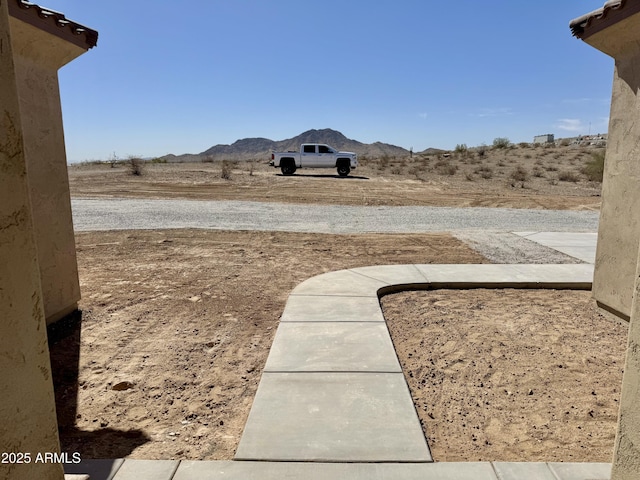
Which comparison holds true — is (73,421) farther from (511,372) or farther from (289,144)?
(289,144)

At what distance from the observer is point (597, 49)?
5.93m

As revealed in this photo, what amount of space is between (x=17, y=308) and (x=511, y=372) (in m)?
4.18

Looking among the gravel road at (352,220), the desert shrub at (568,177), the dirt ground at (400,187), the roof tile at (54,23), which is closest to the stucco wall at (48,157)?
the roof tile at (54,23)

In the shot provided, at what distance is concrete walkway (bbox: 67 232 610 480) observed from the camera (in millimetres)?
2953

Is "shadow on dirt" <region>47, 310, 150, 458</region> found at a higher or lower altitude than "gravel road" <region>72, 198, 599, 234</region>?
lower

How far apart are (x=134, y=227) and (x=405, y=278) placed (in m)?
8.32

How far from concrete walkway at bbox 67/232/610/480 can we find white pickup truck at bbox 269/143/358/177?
26784 mm

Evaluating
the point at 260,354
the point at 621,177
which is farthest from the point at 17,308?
the point at 621,177

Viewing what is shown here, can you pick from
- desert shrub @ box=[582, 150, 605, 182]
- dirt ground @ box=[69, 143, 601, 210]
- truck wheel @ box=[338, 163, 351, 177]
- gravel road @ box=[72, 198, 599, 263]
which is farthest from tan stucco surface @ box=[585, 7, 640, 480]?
truck wheel @ box=[338, 163, 351, 177]

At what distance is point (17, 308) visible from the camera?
199 centimetres

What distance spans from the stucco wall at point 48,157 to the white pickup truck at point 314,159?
27.5m

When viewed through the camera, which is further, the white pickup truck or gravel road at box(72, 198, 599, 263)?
the white pickup truck

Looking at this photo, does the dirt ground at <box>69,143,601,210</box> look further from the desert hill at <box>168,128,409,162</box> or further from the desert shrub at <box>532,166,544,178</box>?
the desert hill at <box>168,128,409,162</box>

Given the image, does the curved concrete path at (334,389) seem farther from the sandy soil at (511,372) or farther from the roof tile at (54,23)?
the roof tile at (54,23)
